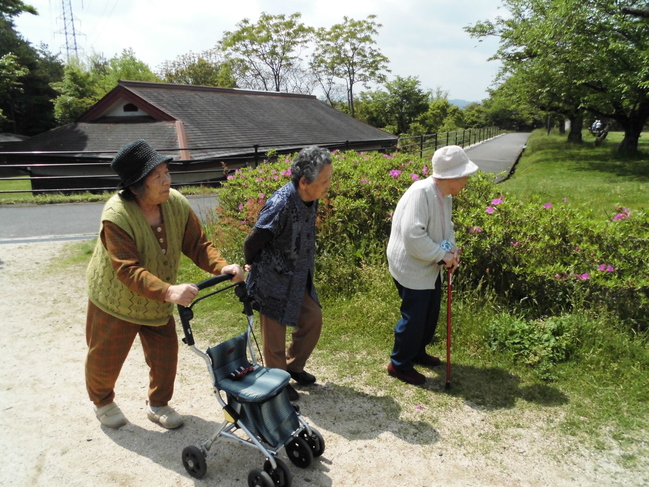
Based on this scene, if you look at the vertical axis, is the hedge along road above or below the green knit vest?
below

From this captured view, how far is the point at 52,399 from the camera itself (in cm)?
355

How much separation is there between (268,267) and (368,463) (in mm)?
1363

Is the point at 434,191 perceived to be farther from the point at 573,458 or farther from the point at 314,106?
the point at 314,106

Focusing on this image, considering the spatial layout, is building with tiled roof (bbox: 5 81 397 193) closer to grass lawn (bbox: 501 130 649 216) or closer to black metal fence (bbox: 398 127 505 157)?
black metal fence (bbox: 398 127 505 157)

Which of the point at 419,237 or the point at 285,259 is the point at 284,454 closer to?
the point at 285,259

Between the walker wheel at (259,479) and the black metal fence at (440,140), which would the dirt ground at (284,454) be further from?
the black metal fence at (440,140)

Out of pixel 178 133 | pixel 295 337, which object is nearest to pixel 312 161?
pixel 295 337

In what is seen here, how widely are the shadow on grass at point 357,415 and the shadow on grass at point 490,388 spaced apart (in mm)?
447

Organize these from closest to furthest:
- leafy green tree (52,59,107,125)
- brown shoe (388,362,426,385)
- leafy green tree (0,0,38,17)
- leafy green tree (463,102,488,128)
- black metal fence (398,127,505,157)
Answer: brown shoe (388,362,426,385)
black metal fence (398,127,505,157)
leafy green tree (0,0,38,17)
leafy green tree (52,59,107,125)
leafy green tree (463,102,488,128)

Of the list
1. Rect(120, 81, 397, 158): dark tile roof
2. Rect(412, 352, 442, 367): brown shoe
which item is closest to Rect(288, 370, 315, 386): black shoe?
Rect(412, 352, 442, 367): brown shoe

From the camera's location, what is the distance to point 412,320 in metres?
3.37

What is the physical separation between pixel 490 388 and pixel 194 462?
2156mm

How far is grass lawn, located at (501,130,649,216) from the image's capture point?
9758mm

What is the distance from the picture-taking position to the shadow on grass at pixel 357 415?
3.07m
